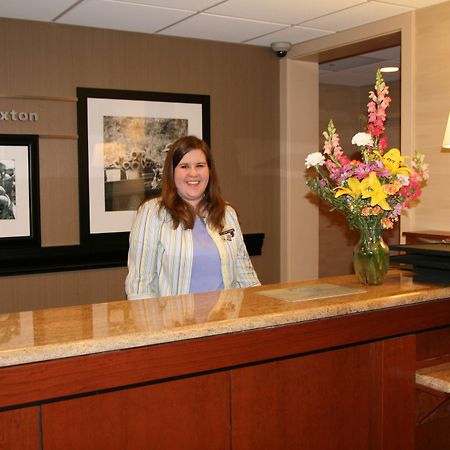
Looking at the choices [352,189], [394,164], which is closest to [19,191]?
[352,189]

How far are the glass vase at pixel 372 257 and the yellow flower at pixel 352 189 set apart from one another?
0.15 meters

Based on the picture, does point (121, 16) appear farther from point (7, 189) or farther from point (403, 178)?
point (403, 178)

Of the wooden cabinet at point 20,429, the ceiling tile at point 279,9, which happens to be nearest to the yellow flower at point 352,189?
the wooden cabinet at point 20,429

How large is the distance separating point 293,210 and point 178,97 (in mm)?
1394

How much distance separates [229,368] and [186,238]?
100 centimetres

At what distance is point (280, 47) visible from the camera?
529 centimetres

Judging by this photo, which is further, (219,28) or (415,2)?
(219,28)

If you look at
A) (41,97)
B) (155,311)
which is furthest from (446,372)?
(41,97)

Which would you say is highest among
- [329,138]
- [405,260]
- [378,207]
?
[329,138]

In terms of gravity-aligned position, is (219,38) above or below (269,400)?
above

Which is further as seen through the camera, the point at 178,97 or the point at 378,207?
the point at 178,97

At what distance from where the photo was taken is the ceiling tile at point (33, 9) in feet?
13.0

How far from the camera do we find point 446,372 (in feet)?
7.55

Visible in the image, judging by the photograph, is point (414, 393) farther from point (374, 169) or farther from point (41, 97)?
point (41, 97)
